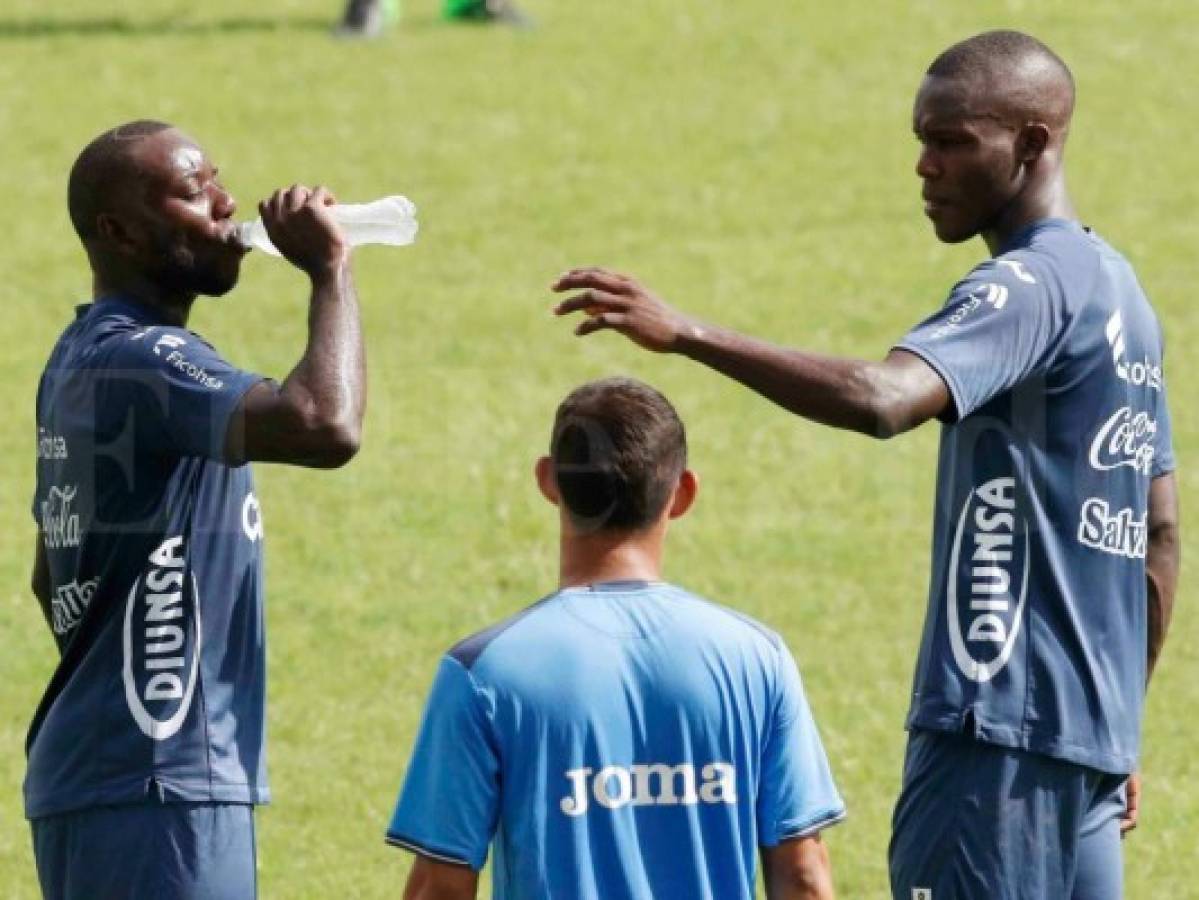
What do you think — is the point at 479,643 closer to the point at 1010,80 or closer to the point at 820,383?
the point at 820,383

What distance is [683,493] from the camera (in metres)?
5.41

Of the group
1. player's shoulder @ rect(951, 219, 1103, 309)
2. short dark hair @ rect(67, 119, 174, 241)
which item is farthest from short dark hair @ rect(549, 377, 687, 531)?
short dark hair @ rect(67, 119, 174, 241)

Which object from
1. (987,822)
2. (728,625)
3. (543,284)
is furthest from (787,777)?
(543,284)

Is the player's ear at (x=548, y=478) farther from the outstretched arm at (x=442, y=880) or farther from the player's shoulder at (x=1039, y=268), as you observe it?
the player's shoulder at (x=1039, y=268)

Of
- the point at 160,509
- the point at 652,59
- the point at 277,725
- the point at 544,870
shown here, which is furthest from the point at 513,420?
the point at 544,870

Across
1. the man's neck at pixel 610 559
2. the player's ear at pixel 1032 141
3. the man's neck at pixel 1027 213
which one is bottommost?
the man's neck at pixel 610 559

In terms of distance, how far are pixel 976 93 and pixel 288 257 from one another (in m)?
1.55

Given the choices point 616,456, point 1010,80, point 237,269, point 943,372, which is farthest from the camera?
point 237,269

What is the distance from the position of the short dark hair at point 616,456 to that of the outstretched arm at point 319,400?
0.67 metres

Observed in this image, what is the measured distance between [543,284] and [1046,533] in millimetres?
10608

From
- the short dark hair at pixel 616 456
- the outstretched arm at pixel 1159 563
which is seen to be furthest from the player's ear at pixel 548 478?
the outstretched arm at pixel 1159 563

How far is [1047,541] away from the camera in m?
5.86

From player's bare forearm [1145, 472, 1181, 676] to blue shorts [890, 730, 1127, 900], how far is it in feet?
1.74

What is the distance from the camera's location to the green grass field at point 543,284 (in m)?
10.8
